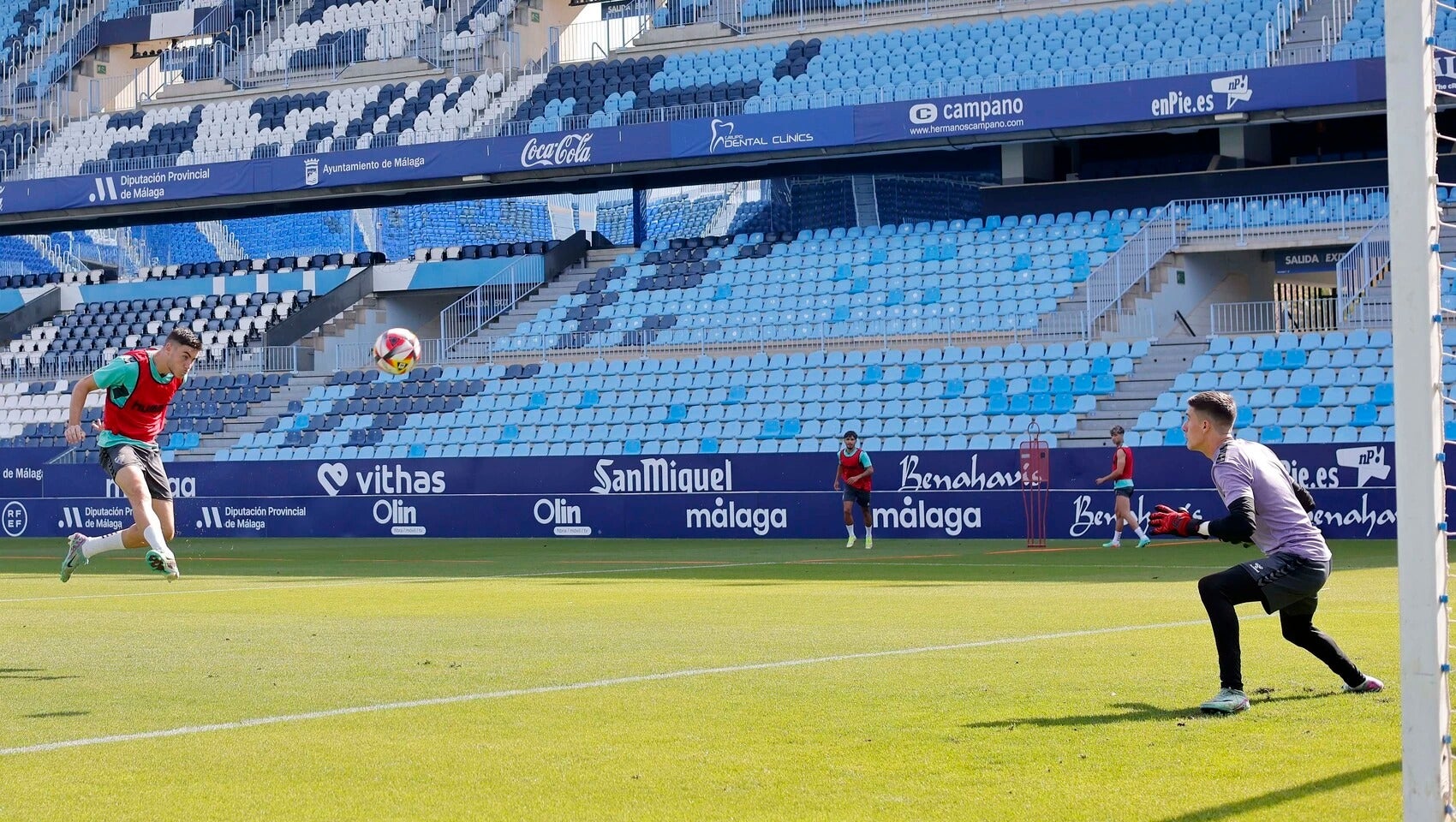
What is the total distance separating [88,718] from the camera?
823 cm

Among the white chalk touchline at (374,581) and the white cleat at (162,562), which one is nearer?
the white cleat at (162,562)

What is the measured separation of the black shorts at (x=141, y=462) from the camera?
12.7 metres

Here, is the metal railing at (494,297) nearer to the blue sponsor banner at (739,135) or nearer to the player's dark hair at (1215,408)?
the blue sponsor banner at (739,135)

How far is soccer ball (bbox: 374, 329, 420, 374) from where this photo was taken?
63.4 feet

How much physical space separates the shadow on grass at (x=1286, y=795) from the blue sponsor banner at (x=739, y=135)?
29087 mm

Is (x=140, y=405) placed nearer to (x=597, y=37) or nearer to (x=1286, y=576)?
(x=1286, y=576)

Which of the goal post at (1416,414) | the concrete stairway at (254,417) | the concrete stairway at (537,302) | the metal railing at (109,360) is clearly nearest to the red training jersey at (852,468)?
the concrete stairway at (537,302)

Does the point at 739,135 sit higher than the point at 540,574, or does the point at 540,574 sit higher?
the point at 739,135

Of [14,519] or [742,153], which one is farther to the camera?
[742,153]

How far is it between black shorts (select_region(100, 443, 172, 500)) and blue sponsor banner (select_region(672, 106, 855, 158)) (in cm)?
2699

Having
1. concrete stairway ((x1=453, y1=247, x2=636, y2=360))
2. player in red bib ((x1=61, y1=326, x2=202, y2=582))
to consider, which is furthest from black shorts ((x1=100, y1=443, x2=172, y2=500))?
concrete stairway ((x1=453, y1=247, x2=636, y2=360))

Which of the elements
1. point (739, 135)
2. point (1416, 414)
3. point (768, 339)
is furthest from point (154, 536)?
point (739, 135)

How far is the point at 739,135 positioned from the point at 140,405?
91.0 feet

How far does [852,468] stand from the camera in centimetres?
2598
